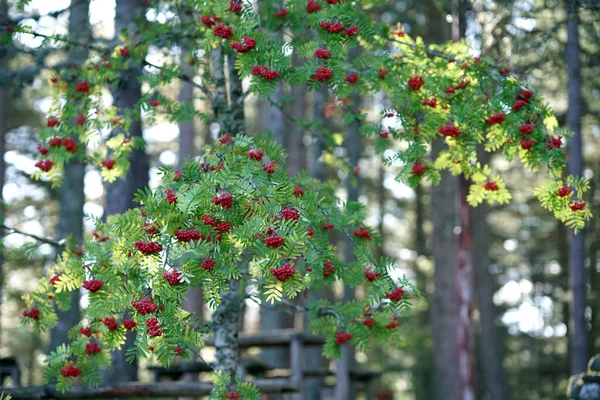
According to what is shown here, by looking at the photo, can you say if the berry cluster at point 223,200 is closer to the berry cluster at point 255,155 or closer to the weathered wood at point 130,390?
the berry cluster at point 255,155

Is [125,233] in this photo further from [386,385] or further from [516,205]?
[386,385]

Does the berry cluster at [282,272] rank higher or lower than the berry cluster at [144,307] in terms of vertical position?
higher

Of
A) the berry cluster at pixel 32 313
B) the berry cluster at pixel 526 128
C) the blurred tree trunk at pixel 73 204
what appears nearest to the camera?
the berry cluster at pixel 526 128

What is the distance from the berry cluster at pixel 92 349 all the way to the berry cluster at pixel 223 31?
2823 millimetres

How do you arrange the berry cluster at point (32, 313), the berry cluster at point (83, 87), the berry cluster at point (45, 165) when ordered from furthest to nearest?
the berry cluster at point (83, 87), the berry cluster at point (45, 165), the berry cluster at point (32, 313)

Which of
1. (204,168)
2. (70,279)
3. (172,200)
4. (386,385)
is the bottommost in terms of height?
(386,385)

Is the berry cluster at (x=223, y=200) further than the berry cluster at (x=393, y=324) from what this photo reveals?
No

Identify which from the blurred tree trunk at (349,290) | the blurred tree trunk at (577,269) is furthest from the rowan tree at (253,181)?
the blurred tree trunk at (577,269)

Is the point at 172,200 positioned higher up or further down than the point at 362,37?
further down

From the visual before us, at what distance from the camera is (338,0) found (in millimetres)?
6555

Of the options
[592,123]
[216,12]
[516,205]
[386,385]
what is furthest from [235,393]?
[386,385]

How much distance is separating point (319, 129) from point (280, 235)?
13.3 ft

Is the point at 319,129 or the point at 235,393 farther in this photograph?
the point at 319,129

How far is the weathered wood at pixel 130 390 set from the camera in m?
8.55
